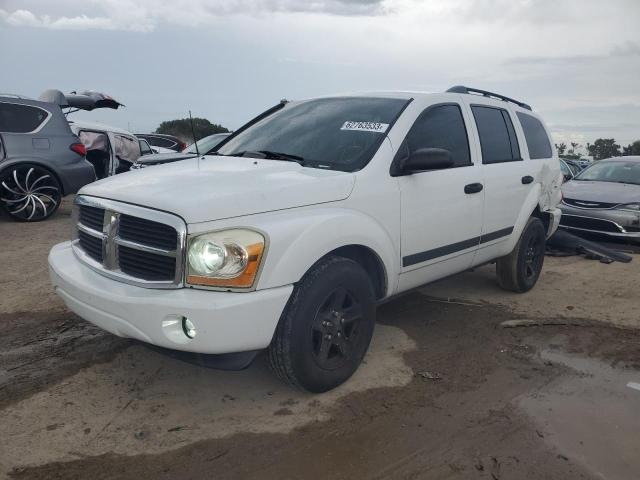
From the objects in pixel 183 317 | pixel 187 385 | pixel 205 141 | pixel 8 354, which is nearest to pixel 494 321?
pixel 187 385

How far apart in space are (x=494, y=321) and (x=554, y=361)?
84 centimetres

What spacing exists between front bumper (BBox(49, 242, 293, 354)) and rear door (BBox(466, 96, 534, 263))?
7.86 feet

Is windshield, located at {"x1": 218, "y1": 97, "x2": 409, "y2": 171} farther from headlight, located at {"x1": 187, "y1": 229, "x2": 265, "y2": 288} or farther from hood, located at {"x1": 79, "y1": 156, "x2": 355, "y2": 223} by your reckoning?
headlight, located at {"x1": 187, "y1": 229, "x2": 265, "y2": 288}

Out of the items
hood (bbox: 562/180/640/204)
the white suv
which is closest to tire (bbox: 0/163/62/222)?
the white suv

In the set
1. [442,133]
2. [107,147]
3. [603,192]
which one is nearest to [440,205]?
[442,133]

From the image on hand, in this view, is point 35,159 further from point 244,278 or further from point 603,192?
point 603,192

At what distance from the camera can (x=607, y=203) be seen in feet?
27.5

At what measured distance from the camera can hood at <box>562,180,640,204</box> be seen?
330 inches

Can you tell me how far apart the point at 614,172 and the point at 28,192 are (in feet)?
30.5

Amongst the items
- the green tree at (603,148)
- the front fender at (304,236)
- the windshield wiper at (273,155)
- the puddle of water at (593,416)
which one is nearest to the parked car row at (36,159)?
the windshield wiper at (273,155)

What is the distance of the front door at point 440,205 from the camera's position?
12.7 ft

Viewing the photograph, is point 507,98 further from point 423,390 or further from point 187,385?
point 187,385

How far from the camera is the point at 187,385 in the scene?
137 inches

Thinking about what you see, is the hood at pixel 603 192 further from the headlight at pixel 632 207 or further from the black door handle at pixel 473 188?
the black door handle at pixel 473 188
